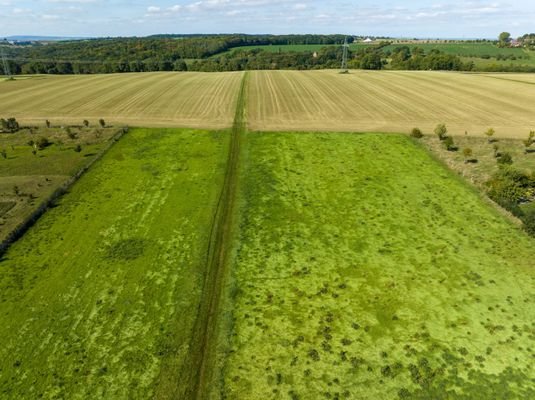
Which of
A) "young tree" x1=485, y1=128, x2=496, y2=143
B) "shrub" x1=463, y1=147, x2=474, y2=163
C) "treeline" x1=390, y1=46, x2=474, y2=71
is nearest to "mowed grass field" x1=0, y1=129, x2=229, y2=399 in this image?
"shrub" x1=463, y1=147, x2=474, y2=163

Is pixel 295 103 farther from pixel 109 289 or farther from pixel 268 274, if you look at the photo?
pixel 109 289

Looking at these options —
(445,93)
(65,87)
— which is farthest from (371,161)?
(65,87)

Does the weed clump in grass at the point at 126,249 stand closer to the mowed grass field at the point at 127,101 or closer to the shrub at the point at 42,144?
the shrub at the point at 42,144

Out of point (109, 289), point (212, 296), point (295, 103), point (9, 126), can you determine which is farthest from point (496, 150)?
point (9, 126)

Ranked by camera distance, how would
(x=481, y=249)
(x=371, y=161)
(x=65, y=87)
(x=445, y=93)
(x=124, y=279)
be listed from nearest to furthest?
(x=124, y=279) → (x=481, y=249) → (x=371, y=161) → (x=445, y=93) → (x=65, y=87)

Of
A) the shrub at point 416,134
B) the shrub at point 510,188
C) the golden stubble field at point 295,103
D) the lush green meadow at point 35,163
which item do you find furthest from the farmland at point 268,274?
the golden stubble field at point 295,103

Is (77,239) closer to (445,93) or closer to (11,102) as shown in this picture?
(11,102)
